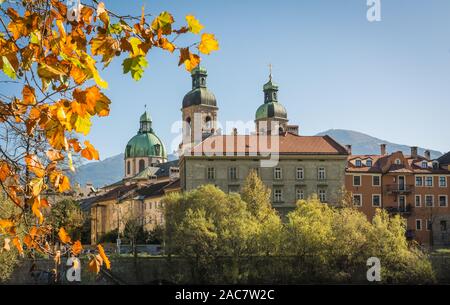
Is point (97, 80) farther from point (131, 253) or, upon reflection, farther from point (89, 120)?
point (131, 253)

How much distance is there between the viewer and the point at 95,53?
4172 mm

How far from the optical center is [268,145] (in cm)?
6075

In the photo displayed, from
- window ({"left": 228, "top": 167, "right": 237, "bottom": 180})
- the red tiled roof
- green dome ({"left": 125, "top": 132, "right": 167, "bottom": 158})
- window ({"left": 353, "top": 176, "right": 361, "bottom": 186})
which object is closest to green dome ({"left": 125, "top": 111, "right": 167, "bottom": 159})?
green dome ({"left": 125, "top": 132, "right": 167, "bottom": 158})

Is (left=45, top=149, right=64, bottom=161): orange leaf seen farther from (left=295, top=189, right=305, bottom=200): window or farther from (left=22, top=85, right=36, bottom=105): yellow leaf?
(left=295, top=189, right=305, bottom=200): window

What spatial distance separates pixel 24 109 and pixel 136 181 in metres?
87.7

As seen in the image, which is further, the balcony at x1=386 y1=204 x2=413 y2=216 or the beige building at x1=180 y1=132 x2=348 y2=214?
the balcony at x1=386 y1=204 x2=413 y2=216

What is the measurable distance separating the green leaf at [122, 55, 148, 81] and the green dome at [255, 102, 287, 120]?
325ft

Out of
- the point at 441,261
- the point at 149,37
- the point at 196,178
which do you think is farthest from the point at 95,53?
the point at 196,178

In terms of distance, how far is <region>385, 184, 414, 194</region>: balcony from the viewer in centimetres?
5969

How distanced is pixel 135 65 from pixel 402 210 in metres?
58.5

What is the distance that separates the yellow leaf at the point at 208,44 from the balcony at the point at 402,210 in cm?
5758

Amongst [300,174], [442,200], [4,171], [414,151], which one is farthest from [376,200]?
[4,171]

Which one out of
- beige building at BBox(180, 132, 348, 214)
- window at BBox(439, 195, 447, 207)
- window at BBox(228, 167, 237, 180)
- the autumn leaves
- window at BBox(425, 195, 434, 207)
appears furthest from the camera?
window at BBox(439, 195, 447, 207)

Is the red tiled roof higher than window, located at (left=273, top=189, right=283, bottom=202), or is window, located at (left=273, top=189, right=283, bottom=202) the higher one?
the red tiled roof
